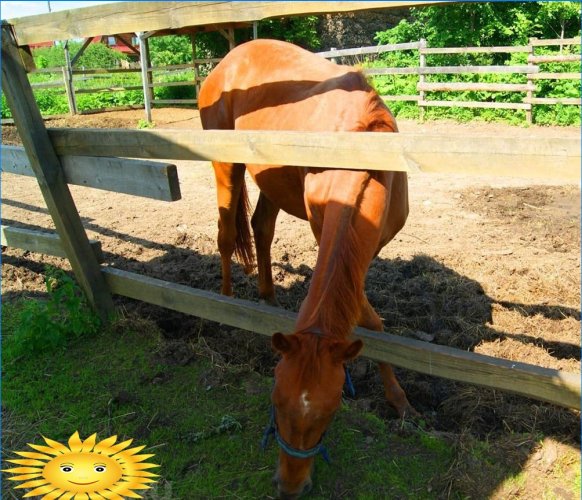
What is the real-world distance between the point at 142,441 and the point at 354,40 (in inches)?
1201

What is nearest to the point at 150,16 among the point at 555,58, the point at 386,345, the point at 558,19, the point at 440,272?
the point at 386,345

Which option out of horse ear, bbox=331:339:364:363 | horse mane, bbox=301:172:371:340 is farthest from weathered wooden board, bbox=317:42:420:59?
horse ear, bbox=331:339:364:363

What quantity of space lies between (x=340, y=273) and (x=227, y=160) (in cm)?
98

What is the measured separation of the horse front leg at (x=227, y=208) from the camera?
4.47 meters

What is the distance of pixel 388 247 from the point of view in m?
5.47

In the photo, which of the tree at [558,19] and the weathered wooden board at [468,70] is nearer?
the weathered wooden board at [468,70]

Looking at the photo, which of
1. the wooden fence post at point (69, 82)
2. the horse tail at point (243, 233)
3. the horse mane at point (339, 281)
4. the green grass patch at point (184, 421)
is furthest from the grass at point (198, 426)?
the wooden fence post at point (69, 82)

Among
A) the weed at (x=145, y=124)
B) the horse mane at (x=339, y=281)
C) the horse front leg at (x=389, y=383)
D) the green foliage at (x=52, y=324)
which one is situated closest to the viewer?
the horse mane at (x=339, y=281)

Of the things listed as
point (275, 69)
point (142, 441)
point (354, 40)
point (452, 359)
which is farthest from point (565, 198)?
point (354, 40)

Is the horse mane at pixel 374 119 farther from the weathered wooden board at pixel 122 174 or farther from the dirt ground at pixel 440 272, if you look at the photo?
the weathered wooden board at pixel 122 174

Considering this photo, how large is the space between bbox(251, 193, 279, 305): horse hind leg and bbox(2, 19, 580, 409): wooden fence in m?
1.07

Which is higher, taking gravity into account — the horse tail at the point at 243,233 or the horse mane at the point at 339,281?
the horse mane at the point at 339,281

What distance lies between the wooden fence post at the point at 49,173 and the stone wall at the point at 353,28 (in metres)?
28.1

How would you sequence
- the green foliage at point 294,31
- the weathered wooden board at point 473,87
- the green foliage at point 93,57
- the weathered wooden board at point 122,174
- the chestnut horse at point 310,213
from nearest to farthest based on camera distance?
1. the chestnut horse at point 310,213
2. the weathered wooden board at point 122,174
3. the weathered wooden board at point 473,87
4. the green foliage at point 294,31
5. the green foliage at point 93,57
